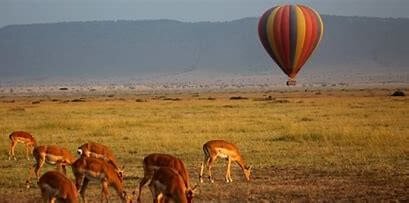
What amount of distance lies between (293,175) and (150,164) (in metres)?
4.36

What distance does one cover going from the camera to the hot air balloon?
36969 millimetres

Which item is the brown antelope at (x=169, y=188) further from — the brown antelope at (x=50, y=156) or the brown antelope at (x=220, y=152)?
the brown antelope at (x=220, y=152)

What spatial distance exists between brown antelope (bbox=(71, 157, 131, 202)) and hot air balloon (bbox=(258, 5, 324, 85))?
79.6 feet

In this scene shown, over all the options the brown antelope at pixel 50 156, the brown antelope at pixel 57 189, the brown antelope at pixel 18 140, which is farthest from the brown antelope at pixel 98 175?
the brown antelope at pixel 18 140

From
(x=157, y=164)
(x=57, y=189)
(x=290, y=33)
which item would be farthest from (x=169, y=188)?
(x=290, y=33)

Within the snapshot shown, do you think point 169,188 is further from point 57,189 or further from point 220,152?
point 220,152

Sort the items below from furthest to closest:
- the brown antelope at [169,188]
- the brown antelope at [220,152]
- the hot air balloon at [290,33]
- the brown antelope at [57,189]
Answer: the hot air balloon at [290,33] < the brown antelope at [220,152] < the brown antelope at [169,188] < the brown antelope at [57,189]

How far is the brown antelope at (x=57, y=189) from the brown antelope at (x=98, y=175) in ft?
4.60

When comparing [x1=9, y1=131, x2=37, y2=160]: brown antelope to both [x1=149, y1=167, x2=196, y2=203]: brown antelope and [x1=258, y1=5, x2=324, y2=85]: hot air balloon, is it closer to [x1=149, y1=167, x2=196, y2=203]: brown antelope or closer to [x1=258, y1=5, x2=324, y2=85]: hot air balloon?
[x1=149, y1=167, x2=196, y2=203]: brown antelope

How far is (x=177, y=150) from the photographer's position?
22.4 m

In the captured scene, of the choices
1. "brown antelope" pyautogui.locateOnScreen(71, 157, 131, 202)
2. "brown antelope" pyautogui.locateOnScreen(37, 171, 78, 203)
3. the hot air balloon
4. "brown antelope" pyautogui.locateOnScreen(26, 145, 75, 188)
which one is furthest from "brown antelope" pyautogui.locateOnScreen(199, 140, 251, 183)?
the hot air balloon

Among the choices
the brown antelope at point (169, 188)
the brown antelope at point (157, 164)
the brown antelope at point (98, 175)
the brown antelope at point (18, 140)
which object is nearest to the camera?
the brown antelope at point (169, 188)

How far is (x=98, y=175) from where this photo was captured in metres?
13.5

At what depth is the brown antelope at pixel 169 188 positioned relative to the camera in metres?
12.1
